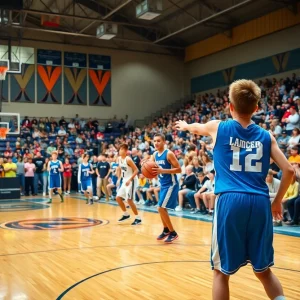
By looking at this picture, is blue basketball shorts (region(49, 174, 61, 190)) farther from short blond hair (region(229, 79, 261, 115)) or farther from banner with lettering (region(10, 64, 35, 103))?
short blond hair (region(229, 79, 261, 115))

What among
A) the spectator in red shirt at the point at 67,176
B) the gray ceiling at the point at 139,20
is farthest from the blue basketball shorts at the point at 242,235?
the gray ceiling at the point at 139,20

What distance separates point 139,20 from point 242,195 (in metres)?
22.5

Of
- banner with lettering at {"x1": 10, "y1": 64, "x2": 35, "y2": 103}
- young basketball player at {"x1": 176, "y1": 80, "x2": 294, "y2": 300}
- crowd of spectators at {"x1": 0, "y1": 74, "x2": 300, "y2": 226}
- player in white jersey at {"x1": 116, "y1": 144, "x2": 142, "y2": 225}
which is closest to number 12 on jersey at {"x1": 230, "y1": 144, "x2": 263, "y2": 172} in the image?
young basketball player at {"x1": 176, "y1": 80, "x2": 294, "y2": 300}

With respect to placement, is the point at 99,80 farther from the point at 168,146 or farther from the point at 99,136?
the point at 168,146

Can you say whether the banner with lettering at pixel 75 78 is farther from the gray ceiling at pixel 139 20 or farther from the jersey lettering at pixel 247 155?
the jersey lettering at pixel 247 155

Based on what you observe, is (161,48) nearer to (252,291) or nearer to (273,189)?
(273,189)

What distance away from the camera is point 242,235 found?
8.89 ft

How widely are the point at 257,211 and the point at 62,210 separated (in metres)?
10.2

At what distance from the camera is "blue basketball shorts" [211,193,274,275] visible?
2695 millimetres

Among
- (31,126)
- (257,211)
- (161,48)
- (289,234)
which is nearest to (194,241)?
(289,234)

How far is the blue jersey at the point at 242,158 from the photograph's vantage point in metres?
2.79

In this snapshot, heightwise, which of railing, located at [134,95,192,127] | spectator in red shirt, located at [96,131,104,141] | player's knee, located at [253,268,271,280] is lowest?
player's knee, located at [253,268,271,280]

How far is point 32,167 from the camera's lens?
1855cm

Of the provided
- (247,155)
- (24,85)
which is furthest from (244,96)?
(24,85)
